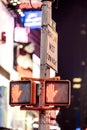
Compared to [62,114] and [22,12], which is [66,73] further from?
[22,12]

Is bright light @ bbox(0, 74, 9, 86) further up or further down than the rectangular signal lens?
further up

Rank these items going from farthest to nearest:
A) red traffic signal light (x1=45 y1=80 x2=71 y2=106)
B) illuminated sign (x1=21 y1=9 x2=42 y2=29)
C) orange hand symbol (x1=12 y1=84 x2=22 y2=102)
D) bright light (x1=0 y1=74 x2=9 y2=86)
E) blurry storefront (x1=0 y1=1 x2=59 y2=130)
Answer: illuminated sign (x1=21 y1=9 x2=42 y2=29), bright light (x1=0 y1=74 x2=9 y2=86), blurry storefront (x1=0 y1=1 x2=59 y2=130), orange hand symbol (x1=12 y1=84 x2=22 y2=102), red traffic signal light (x1=45 y1=80 x2=71 y2=106)

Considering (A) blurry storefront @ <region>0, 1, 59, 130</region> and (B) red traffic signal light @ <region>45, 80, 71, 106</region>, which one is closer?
(B) red traffic signal light @ <region>45, 80, 71, 106</region>

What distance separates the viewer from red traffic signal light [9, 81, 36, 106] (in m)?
9.57

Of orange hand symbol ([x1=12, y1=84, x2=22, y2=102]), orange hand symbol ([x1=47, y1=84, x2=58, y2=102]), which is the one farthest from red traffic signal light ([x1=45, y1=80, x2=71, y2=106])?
orange hand symbol ([x1=12, y1=84, x2=22, y2=102])

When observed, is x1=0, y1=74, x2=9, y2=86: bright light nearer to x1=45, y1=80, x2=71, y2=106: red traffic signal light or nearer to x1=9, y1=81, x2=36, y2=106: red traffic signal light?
x1=9, y1=81, x2=36, y2=106: red traffic signal light

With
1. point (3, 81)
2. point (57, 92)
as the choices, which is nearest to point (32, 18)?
point (3, 81)

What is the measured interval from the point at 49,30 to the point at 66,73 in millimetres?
71429

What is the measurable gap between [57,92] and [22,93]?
68cm

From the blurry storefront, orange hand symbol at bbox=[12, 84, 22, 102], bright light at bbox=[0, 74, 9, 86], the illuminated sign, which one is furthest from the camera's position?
the illuminated sign

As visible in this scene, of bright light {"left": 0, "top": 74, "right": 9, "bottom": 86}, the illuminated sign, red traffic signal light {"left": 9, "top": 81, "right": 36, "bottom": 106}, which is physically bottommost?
red traffic signal light {"left": 9, "top": 81, "right": 36, "bottom": 106}

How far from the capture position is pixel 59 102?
9516 mm

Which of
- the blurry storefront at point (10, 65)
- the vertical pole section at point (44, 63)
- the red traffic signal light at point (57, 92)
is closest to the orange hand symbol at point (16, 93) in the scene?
the vertical pole section at point (44, 63)

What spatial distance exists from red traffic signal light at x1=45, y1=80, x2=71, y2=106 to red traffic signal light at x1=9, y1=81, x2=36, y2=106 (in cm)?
27
